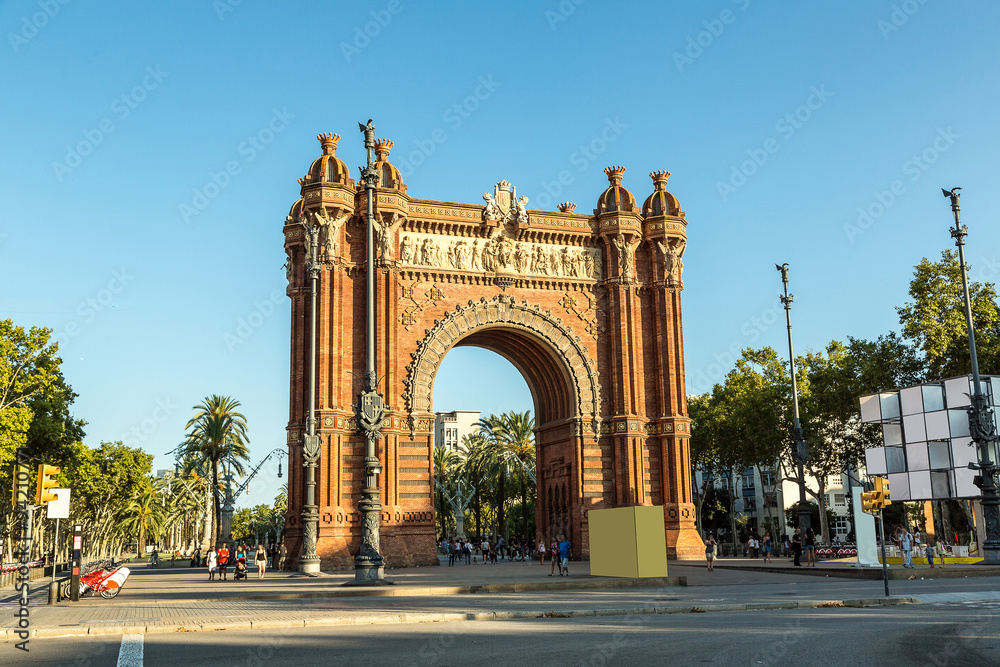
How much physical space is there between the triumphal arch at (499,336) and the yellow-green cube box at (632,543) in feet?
40.0

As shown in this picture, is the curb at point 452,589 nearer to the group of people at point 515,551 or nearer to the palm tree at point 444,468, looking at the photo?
the group of people at point 515,551

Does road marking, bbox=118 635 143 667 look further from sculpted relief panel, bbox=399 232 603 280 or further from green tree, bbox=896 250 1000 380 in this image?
green tree, bbox=896 250 1000 380

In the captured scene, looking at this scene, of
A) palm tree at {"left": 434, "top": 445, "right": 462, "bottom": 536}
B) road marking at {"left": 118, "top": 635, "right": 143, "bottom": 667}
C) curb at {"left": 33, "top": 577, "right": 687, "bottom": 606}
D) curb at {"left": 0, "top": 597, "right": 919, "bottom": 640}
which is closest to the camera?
road marking at {"left": 118, "top": 635, "right": 143, "bottom": 667}

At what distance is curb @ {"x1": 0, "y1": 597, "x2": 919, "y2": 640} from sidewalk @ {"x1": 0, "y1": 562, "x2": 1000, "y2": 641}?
0.07 feet

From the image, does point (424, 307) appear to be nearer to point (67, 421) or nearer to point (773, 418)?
point (67, 421)

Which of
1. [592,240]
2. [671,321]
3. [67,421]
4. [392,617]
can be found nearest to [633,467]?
[671,321]

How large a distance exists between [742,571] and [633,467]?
9.25 meters

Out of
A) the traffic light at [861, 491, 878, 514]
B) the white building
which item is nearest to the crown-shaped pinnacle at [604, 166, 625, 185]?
the traffic light at [861, 491, 878, 514]

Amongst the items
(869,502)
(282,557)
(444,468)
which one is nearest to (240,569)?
(282,557)

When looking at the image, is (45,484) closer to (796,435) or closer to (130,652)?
(130,652)

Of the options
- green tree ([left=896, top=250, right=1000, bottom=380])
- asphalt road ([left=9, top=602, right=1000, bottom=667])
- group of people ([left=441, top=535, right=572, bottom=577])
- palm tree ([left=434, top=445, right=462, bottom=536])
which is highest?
green tree ([left=896, top=250, right=1000, bottom=380])

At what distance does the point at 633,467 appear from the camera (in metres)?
40.5

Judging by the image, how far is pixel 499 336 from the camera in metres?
43.5

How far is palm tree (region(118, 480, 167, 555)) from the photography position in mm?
81438
